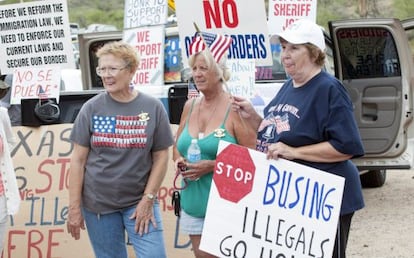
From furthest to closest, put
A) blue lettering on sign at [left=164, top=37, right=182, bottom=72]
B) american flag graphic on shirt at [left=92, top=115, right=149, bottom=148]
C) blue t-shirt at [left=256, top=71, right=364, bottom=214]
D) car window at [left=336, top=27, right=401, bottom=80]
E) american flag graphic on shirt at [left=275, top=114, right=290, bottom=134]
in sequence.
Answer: car window at [left=336, top=27, right=401, bottom=80]
blue lettering on sign at [left=164, top=37, right=182, bottom=72]
american flag graphic on shirt at [left=92, top=115, right=149, bottom=148]
american flag graphic on shirt at [left=275, top=114, right=290, bottom=134]
blue t-shirt at [left=256, top=71, right=364, bottom=214]

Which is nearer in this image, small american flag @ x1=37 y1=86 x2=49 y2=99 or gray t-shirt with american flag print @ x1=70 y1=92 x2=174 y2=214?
gray t-shirt with american flag print @ x1=70 y1=92 x2=174 y2=214

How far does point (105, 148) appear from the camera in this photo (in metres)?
4.83

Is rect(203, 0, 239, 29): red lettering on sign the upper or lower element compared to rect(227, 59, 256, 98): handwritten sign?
upper

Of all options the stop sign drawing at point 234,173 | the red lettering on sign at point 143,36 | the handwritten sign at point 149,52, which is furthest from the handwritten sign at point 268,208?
the red lettering on sign at point 143,36

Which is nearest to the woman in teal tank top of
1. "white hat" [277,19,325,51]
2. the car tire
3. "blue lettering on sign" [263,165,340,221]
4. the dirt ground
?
"blue lettering on sign" [263,165,340,221]

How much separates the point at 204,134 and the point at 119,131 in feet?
1.54

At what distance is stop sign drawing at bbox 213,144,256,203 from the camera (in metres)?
4.37

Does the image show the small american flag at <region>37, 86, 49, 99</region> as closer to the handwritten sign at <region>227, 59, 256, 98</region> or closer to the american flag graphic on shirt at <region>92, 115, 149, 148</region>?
the handwritten sign at <region>227, 59, 256, 98</region>

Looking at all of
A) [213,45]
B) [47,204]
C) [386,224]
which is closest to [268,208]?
[213,45]

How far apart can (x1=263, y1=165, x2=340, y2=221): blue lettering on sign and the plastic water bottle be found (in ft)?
1.72

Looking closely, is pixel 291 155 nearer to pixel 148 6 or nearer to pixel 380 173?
pixel 148 6

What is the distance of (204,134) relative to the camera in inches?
188

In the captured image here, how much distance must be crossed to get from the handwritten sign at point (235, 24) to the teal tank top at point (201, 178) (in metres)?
1.33

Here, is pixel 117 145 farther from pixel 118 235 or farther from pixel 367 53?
pixel 367 53
